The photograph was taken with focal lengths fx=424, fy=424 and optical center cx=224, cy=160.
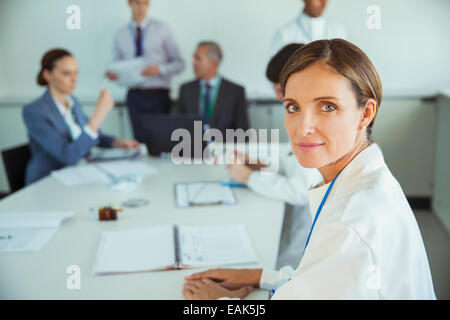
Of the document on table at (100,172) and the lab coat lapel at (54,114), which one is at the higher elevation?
the lab coat lapel at (54,114)

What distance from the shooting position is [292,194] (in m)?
1.71

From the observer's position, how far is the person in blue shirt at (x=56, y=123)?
2.31 metres

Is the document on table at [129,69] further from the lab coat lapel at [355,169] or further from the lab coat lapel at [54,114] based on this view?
the lab coat lapel at [355,169]

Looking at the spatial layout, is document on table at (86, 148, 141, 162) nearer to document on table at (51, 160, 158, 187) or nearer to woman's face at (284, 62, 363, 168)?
document on table at (51, 160, 158, 187)

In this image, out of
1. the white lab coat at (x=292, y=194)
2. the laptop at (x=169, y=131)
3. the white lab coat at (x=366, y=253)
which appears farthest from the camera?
the laptop at (x=169, y=131)

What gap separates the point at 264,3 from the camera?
372cm

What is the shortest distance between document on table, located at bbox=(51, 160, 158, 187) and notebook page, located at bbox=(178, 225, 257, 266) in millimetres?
796

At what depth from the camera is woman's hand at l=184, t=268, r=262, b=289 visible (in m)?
1.12

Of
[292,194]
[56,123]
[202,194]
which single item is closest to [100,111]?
[56,123]

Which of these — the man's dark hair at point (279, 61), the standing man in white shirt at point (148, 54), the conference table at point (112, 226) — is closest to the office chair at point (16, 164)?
the conference table at point (112, 226)

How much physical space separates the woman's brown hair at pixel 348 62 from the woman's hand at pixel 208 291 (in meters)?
0.56
